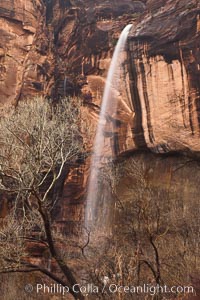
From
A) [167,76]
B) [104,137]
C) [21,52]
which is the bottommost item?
[104,137]

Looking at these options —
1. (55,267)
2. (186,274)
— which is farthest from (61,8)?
(186,274)

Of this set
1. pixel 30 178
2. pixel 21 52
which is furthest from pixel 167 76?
pixel 21 52

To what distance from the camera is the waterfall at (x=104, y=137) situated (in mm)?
20641

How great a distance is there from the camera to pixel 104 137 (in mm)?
21328

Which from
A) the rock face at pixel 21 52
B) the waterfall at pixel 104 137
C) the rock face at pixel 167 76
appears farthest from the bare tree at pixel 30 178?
the rock face at pixel 21 52

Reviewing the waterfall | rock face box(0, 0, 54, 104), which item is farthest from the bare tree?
rock face box(0, 0, 54, 104)

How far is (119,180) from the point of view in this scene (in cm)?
2039

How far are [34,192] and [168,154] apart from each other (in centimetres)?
1129

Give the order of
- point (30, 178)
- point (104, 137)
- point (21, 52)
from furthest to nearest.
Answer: point (21, 52) → point (104, 137) → point (30, 178)

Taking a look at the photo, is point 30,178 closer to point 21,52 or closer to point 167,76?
point 167,76

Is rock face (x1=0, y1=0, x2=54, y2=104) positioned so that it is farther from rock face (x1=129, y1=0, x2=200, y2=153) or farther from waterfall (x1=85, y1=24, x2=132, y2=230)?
rock face (x1=129, y1=0, x2=200, y2=153)

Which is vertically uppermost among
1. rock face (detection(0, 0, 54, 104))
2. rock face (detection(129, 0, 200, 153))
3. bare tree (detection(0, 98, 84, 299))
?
rock face (detection(0, 0, 54, 104))

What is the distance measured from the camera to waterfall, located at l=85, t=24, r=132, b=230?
2064cm

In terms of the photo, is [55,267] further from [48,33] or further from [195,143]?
[48,33]
